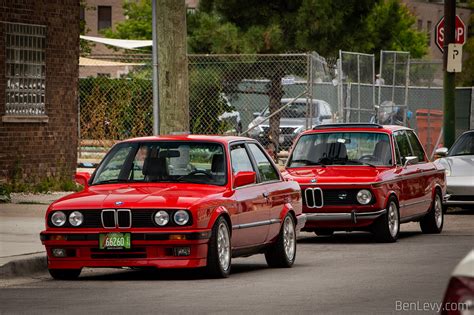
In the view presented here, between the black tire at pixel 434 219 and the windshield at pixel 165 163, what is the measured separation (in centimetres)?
649

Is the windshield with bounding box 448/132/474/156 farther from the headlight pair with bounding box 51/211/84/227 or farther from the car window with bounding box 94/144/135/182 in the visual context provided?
the headlight pair with bounding box 51/211/84/227

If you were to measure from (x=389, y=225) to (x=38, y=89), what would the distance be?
27.5ft

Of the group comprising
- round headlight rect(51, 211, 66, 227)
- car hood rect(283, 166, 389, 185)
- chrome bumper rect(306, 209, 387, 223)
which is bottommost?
chrome bumper rect(306, 209, 387, 223)

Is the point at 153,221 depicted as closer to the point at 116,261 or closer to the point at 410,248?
the point at 116,261

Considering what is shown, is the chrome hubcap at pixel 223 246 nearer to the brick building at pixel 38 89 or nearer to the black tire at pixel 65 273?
the black tire at pixel 65 273

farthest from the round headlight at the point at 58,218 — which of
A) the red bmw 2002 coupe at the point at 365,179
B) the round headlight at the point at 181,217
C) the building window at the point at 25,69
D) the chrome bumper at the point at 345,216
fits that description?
the building window at the point at 25,69

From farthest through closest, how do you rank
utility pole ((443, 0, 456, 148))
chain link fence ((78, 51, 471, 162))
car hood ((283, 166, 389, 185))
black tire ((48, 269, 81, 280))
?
utility pole ((443, 0, 456, 148)) < chain link fence ((78, 51, 471, 162)) < car hood ((283, 166, 389, 185)) < black tire ((48, 269, 81, 280))

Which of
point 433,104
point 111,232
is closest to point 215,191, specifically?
point 111,232

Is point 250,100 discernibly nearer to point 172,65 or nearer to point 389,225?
point 172,65

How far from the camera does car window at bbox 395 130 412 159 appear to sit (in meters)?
18.8

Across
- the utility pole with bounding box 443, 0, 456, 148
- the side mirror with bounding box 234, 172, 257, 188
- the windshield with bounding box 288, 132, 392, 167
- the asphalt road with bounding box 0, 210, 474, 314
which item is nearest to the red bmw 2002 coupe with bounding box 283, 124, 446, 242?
the windshield with bounding box 288, 132, 392, 167

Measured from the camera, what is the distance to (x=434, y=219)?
19344 mm

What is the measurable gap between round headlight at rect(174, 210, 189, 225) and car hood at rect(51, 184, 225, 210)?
6 centimetres

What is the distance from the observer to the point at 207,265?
1223cm
